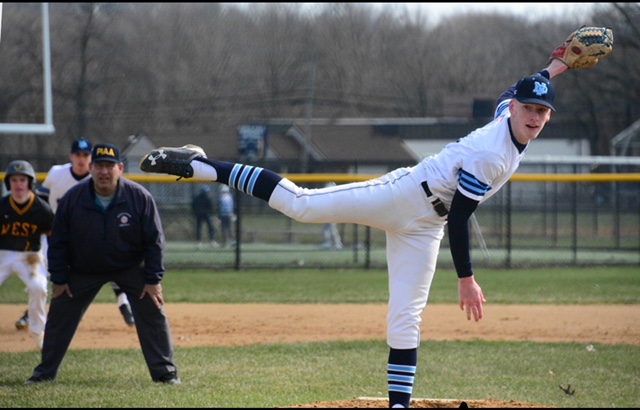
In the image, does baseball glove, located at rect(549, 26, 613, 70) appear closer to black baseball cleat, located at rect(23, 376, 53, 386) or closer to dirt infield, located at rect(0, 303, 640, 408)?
dirt infield, located at rect(0, 303, 640, 408)

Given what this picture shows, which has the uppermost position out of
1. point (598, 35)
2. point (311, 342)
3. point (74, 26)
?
point (74, 26)

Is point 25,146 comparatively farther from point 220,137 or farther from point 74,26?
point 220,137

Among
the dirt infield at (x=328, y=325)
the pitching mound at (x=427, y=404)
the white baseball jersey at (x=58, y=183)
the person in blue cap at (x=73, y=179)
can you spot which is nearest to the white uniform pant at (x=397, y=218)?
the pitching mound at (x=427, y=404)

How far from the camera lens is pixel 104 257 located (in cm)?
734

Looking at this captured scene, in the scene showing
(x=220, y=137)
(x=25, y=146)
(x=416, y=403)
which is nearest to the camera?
(x=416, y=403)

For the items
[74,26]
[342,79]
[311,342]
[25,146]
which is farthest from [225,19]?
[311,342]

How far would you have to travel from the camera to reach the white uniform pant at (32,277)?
28.3ft

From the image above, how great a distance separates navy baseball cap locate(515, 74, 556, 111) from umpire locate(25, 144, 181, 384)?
3271 millimetres

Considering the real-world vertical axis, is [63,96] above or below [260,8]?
below

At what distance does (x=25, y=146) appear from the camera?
36906 mm

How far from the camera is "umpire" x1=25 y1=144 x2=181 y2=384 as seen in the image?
7.32 metres

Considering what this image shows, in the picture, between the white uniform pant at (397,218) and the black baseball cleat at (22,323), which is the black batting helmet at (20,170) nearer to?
the black baseball cleat at (22,323)

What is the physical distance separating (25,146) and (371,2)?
18678 mm

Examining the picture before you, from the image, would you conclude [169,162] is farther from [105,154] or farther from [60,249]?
[60,249]
